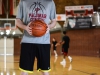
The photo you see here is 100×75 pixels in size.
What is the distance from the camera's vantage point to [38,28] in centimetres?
291

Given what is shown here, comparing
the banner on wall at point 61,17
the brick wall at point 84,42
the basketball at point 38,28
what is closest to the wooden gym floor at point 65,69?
the basketball at point 38,28

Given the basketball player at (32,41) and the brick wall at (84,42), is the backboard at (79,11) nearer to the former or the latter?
the brick wall at (84,42)

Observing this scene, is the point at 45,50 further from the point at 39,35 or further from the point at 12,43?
the point at 12,43

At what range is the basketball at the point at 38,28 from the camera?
2895 millimetres

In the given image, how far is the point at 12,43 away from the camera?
17141 millimetres

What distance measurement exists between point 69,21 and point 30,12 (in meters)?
13.3

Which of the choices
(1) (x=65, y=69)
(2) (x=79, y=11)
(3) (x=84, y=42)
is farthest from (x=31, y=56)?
(3) (x=84, y=42)

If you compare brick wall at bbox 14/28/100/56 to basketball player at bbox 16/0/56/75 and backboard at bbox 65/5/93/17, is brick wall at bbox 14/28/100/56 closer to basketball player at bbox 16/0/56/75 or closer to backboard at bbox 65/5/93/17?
backboard at bbox 65/5/93/17

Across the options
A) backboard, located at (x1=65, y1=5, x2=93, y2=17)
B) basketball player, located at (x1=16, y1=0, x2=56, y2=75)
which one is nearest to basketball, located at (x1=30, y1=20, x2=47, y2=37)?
basketball player, located at (x1=16, y1=0, x2=56, y2=75)

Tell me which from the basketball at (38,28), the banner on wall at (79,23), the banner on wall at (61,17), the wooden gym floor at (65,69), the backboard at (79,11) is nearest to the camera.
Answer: the basketball at (38,28)

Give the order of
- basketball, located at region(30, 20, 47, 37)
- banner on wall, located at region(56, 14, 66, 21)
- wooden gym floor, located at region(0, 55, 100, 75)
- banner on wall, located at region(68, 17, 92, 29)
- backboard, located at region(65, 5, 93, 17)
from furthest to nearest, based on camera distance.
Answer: banner on wall, located at region(56, 14, 66, 21) → banner on wall, located at region(68, 17, 92, 29) → backboard, located at region(65, 5, 93, 17) → wooden gym floor, located at region(0, 55, 100, 75) → basketball, located at region(30, 20, 47, 37)

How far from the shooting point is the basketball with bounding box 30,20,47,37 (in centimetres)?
289

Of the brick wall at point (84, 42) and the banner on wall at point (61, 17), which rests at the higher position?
the banner on wall at point (61, 17)

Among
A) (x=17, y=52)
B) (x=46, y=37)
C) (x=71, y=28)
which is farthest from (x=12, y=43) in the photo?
(x=46, y=37)
